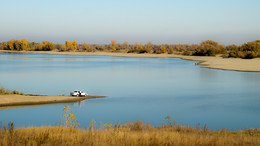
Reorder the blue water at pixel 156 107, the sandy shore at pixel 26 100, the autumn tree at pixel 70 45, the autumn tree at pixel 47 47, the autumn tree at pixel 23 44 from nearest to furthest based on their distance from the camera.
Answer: the blue water at pixel 156 107 < the sandy shore at pixel 26 100 < the autumn tree at pixel 47 47 < the autumn tree at pixel 23 44 < the autumn tree at pixel 70 45

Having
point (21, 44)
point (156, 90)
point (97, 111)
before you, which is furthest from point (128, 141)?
point (21, 44)

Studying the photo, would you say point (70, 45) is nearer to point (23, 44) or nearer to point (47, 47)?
point (47, 47)

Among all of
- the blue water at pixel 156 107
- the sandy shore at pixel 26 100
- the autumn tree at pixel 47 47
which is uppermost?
the autumn tree at pixel 47 47

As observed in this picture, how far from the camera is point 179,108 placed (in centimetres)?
2270

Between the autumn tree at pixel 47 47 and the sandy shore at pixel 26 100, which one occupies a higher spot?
the autumn tree at pixel 47 47

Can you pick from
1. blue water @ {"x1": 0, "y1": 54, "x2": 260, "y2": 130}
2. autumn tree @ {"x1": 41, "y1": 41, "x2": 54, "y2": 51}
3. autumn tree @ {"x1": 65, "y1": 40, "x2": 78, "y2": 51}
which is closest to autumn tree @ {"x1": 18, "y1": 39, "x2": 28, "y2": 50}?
autumn tree @ {"x1": 41, "y1": 41, "x2": 54, "y2": 51}

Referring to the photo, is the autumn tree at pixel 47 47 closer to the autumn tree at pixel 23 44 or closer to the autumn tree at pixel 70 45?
the autumn tree at pixel 23 44

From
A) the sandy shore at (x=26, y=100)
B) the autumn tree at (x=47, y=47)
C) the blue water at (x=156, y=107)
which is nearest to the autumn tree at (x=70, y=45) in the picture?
the autumn tree at (x=47, y=47)

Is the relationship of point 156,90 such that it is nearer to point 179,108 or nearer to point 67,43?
point 179,108

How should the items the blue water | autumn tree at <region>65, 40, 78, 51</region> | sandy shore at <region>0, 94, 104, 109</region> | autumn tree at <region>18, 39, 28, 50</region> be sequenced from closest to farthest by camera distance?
the blue water, sandy shore at <region>0, 94, 104, 109</region>, autumn tree at <region>18, 39, 28, 50</region>, autumn tree at <region>65, 40, 78, 51</region>

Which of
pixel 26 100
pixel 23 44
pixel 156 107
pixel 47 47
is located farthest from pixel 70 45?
pixel 156 107

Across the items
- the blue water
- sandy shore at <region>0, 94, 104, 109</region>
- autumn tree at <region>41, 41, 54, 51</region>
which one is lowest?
the blue water

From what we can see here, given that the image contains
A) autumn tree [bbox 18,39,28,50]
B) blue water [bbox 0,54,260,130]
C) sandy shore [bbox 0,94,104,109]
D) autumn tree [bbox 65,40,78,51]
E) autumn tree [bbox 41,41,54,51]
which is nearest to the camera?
blue water [bbox 0,54,260,130]

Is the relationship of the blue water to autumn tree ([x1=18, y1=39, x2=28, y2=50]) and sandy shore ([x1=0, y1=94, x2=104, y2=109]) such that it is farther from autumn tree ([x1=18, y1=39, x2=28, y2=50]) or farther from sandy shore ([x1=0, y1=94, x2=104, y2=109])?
autumn tree ([x1=18, y1=39, x2=28, y2=50])
